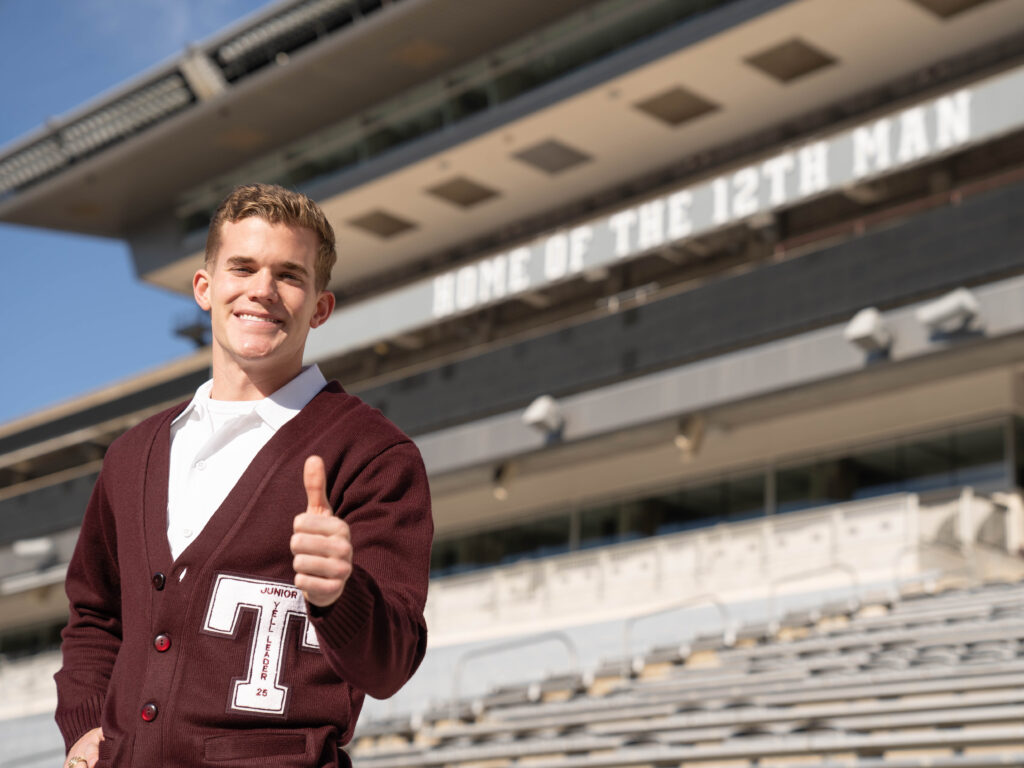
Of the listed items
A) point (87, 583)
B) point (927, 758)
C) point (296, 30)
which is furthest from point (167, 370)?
point (87, 583)

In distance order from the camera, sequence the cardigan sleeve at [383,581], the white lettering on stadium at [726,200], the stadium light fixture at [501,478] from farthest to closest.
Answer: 1. the stadium light fixture at [501,478]
2. the white lettering on stadium at [726,200]
3. the cardigan sleeve at [383,581]

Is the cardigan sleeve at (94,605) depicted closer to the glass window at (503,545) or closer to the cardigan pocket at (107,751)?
the cardigan pocket at (107,751)

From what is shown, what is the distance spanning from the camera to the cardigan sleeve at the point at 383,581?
2.20m

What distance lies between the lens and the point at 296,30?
30.2 meters

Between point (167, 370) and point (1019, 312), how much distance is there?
921 inches

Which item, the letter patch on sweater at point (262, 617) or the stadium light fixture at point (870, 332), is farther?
the stadium light fixture at point (870, 332)

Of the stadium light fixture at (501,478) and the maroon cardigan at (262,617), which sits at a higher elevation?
the stadium light fixture at (501,478)

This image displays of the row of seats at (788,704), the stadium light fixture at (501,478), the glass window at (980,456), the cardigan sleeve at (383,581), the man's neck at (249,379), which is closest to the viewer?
the cardigan sleeve at (383,581)

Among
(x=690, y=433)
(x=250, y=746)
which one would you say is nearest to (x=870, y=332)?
(x=690, y=433)

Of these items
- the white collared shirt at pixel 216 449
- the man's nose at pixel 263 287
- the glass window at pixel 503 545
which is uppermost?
the glass window at pixel 503 545

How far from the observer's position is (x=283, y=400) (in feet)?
8.77

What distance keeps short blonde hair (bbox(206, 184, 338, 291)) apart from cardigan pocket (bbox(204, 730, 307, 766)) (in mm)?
806

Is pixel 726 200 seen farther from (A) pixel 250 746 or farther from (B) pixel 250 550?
(A) pixel 250 746

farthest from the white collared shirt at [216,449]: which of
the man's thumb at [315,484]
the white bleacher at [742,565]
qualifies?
the white bleacher at [742,565]
